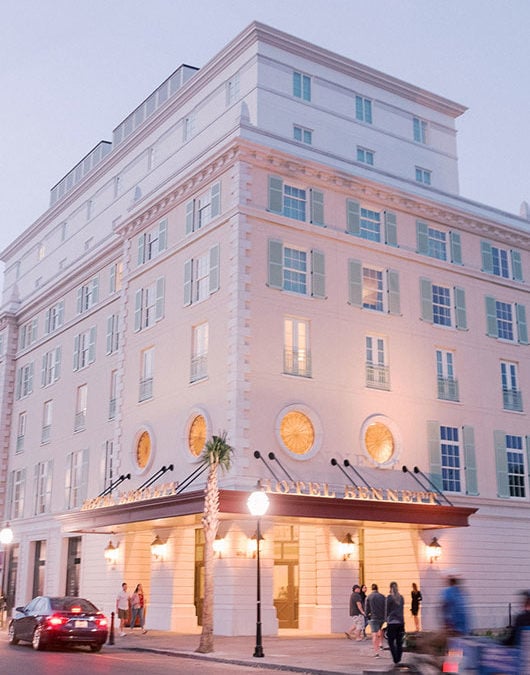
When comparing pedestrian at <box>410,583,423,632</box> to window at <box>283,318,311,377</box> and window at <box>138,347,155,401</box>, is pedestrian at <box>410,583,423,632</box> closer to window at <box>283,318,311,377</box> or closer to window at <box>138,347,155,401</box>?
window at <box>283,318,311,377</box>

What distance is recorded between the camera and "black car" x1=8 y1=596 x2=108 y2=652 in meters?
22.8

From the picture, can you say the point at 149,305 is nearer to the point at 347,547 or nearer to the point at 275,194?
the point at 275,194

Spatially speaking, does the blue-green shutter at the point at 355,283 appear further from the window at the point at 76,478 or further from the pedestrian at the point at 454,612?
the pedestrian at the point at 454,612

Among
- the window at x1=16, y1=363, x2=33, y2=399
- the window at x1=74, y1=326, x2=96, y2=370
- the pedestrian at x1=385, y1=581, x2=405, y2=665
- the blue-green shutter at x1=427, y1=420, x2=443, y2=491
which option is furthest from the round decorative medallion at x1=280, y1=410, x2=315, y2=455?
the window at x1=16, y1=363, x2=33, y2=399

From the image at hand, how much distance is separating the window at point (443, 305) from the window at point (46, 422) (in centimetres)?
2145

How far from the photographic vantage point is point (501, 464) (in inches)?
1372

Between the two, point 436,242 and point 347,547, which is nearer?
point 347,547

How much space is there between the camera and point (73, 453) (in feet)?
137

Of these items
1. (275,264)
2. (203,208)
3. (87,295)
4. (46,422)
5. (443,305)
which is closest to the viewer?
(275,264)

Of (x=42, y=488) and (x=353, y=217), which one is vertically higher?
(x=353, y=217)

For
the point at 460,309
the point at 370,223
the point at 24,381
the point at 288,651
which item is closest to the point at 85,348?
the point at 24,381

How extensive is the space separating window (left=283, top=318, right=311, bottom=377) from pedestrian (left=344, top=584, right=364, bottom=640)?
25.8 feet

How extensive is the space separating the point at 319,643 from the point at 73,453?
793 inches

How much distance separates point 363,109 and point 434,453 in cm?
1734
